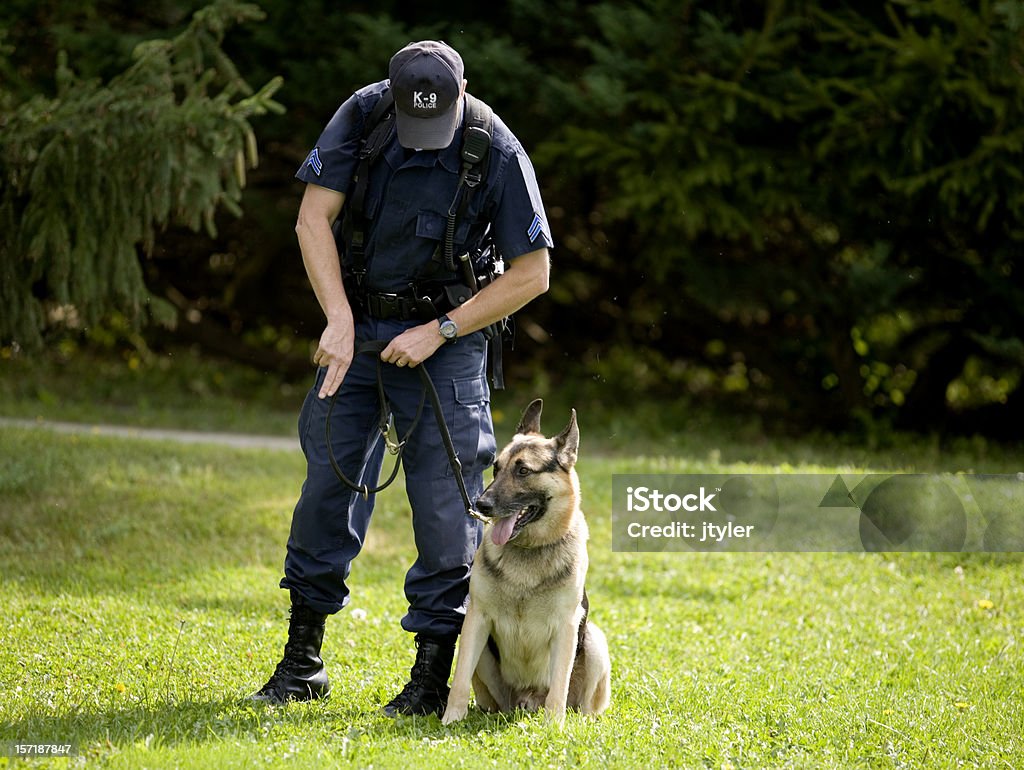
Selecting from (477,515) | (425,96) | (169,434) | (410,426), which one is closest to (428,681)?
(477,515)

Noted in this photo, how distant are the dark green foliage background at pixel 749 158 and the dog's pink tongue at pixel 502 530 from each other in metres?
4.85

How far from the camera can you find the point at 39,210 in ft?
25.5

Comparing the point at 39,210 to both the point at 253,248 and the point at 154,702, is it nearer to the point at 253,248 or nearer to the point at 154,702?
the point at 154,702

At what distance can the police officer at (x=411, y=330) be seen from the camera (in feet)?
13.9

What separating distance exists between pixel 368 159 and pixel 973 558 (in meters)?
5.77

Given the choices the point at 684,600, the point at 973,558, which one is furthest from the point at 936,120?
the point at 684,600

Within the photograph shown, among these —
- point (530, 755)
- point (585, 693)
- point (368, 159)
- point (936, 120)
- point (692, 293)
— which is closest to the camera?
point (530, 755)

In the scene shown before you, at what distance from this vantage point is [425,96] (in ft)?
13.3

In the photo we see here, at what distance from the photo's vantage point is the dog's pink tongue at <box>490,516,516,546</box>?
13.9 feet

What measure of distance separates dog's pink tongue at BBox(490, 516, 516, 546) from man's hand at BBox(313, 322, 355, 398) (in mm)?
786

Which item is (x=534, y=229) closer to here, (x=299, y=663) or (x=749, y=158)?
(x=299, y=663)

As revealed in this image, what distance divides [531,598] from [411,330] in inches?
42.6

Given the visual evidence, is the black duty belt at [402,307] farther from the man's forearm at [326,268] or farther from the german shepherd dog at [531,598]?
the german shepherd dog at [531,598]

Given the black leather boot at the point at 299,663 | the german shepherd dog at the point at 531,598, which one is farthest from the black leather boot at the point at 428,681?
the black leather boot at the point at 299,663
